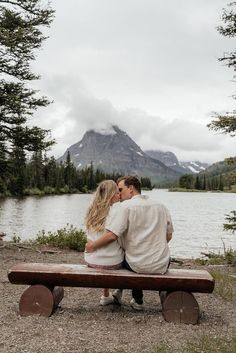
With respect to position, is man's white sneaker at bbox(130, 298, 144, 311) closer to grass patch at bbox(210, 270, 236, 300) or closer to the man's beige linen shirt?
the man's beige linen shirt

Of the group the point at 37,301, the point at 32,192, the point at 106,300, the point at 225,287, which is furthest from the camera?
the point at 32,192

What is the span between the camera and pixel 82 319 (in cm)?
697

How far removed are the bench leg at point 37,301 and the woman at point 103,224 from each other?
80 cm

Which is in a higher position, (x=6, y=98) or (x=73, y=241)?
(x=6, y=98)

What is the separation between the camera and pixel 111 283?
676cm

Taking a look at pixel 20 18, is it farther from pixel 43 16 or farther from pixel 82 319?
pixel 82 319

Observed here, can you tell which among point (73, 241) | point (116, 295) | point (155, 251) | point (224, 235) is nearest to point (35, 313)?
point (116, 295)

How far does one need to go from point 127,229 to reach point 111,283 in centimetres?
83

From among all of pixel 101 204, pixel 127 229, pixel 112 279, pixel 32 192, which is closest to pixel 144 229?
pixel 127 229

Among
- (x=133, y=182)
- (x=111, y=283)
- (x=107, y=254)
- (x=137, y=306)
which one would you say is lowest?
(x=137, y=306)

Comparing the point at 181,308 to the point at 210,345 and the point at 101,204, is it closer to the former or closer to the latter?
the point at 210,345

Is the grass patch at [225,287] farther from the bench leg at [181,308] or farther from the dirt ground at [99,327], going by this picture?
the bench leg at [181,308]

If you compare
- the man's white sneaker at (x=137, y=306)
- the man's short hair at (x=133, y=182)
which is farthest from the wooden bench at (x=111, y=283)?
the man's short hair at (x=133, y=182)

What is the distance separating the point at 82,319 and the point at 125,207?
6.03 feet
